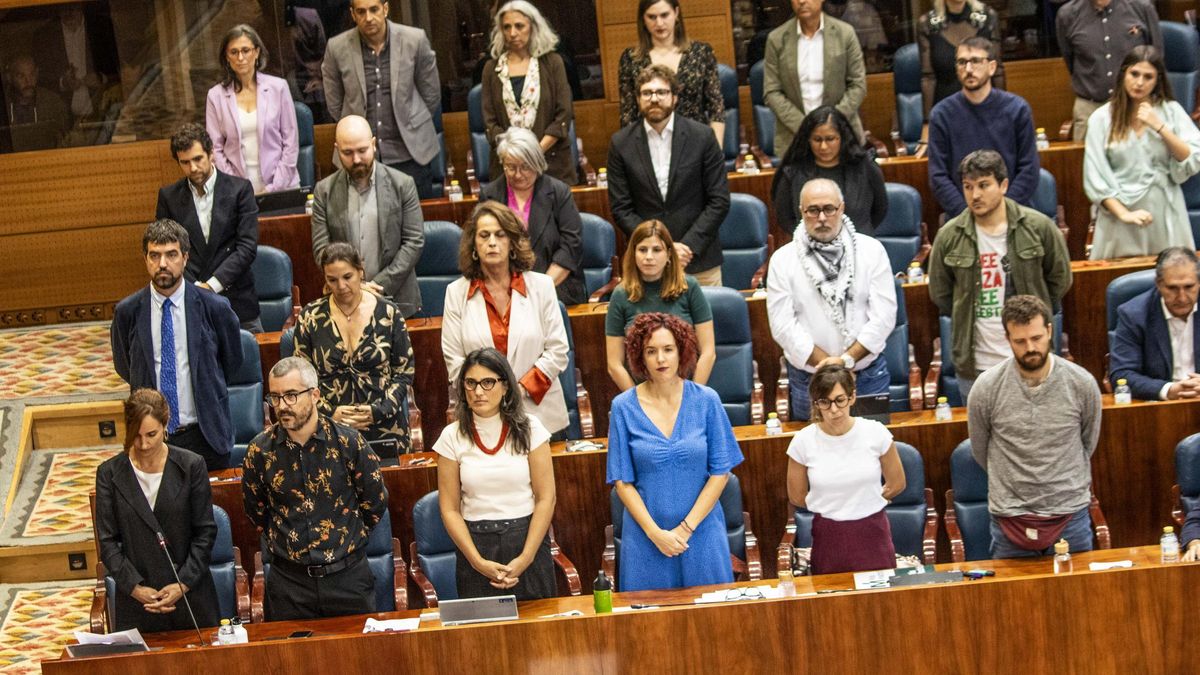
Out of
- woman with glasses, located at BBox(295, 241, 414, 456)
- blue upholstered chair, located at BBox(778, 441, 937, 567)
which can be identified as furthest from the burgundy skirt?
woman with glasses, located at BBox(295, 241, 414, 456)

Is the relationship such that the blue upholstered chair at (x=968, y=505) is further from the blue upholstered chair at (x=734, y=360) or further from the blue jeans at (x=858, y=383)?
the blue upholstered chair at (x=734, y=360)

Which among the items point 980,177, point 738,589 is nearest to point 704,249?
point 980,177

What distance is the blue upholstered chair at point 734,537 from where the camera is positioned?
4555 millimetres

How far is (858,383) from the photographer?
5012 millimetres

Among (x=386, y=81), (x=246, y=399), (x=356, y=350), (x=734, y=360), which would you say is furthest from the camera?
(x=386, y=81)

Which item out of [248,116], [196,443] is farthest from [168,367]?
[248,116]

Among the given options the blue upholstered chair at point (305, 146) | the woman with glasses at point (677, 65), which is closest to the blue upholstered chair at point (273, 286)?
the blue upholstered chair at point (305, 146)

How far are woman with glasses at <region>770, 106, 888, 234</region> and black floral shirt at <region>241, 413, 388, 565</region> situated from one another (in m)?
1.86

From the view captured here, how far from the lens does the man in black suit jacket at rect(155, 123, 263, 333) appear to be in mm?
5641

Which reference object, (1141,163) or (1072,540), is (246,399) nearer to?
(1072,540)

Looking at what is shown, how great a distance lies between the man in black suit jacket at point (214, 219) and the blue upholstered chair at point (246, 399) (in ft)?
1.29

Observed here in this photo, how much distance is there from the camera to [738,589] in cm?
405

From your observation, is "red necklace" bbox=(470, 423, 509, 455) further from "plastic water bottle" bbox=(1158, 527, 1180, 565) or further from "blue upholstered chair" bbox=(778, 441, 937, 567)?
"plastic water bottle" bbox=(1158, 527, 1180, 565)

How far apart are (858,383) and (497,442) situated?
1274 millimetres
